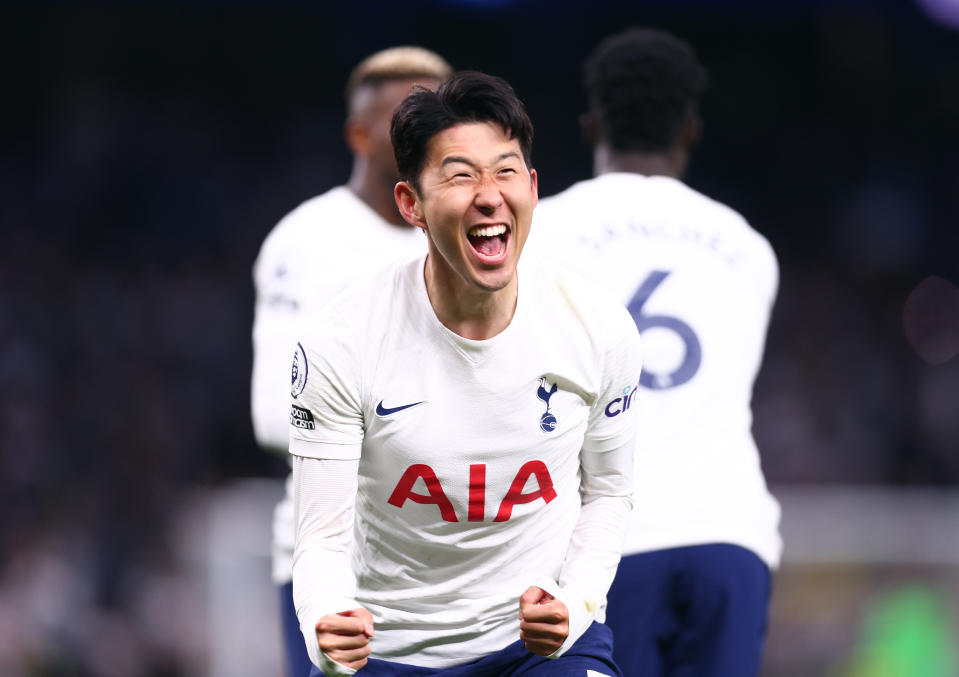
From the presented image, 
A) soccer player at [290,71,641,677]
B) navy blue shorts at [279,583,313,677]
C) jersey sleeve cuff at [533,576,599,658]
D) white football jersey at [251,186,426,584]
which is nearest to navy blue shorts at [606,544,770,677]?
soccer player at [290,71,641,677]

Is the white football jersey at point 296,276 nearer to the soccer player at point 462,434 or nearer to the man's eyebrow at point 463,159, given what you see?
the soccer player at point 462,434

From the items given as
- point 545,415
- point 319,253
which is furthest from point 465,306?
point 319,253

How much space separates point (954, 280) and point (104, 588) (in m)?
9.53

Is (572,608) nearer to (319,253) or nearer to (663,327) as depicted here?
(663,327)

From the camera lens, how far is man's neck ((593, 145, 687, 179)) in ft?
14.0

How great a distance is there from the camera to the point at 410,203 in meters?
3.05

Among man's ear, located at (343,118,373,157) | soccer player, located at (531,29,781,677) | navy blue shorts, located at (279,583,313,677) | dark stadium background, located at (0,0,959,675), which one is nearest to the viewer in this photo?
soccer player, located at (531,29,781,677)

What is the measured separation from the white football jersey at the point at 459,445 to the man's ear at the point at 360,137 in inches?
69.3

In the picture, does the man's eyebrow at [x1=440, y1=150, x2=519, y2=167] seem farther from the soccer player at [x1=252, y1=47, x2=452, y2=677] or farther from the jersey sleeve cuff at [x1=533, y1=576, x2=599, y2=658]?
the soccer player at [x1=252, y1=47, x2=452, y2=677]

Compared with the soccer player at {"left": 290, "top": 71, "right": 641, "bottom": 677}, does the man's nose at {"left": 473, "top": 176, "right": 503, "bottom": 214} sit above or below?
above

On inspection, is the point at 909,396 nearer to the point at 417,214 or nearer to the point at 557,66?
the point at 557,66

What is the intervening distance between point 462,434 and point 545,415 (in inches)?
7.5

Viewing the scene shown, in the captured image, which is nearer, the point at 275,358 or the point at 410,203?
the point at 410,203

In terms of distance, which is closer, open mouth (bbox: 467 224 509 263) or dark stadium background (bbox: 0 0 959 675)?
open mouth (bbox: 467 224 509 263)
